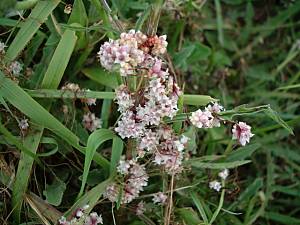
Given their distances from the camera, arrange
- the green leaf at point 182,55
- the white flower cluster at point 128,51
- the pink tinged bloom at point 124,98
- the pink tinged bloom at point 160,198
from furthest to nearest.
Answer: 1. the green leaf at point 182,55
2. the pink tinged bloom at point 160,198
3. the pink tinged bloom at point 124,98
4. the white flower cluster at point 128,51

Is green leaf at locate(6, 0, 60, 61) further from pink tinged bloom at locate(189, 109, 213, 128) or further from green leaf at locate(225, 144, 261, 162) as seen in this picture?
green leaf at locate(225, 144, 261, 162)

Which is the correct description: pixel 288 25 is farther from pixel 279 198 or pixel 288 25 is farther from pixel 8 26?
pixel 8 26

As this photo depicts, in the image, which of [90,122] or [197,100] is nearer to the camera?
[197,100]

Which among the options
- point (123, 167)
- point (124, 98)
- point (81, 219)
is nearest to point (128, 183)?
point (123, 167)

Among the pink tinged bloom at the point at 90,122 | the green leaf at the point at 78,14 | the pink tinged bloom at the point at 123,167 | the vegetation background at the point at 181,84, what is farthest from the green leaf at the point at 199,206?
the green leaf at the point at 78,14

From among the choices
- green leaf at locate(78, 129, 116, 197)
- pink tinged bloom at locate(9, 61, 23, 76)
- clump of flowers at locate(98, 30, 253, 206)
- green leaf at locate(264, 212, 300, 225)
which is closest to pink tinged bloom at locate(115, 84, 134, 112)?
clump of flowers at locate(98, 30, 253, 206)

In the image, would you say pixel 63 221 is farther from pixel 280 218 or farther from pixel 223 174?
pixel 280 218

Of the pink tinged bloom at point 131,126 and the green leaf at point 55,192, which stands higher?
the pink tinged bloom at point 131,126

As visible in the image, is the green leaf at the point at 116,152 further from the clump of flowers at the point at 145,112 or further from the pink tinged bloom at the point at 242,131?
the pink tinged bloom at the point at 242,131

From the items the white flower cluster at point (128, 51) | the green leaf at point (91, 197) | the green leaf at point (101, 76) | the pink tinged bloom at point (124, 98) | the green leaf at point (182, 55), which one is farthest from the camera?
the green leaf at point (182, 55)

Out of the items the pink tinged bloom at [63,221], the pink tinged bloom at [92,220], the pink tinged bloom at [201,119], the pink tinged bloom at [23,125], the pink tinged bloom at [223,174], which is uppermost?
the pink tinged bloom at [223,174]
